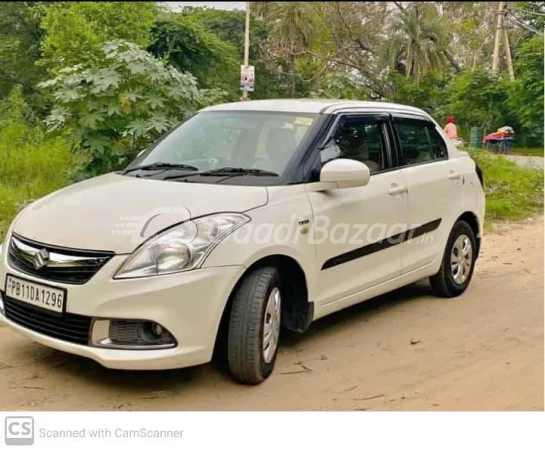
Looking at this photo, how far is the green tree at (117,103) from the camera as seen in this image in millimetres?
6578

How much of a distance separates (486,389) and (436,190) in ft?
5.91

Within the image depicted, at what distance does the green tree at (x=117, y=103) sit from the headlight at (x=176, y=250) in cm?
354

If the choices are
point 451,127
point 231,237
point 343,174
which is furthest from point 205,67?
point 231,237

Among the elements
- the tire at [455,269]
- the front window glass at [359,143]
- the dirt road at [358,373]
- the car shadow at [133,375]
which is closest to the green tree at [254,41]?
the tire at [455,269]

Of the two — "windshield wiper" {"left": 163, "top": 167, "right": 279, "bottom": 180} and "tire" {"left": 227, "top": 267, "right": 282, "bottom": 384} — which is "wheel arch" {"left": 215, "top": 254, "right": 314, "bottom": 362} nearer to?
"tire" {"left": 227, "top": 267, "right": 282, "bottom": 384}

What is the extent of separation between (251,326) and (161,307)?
1.61 ft

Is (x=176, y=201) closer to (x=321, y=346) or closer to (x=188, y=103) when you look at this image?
(x=321, y=346)

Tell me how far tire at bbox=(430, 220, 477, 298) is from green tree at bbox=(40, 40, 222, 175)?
3.10 m

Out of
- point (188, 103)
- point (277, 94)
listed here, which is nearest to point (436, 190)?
point (188, 103)

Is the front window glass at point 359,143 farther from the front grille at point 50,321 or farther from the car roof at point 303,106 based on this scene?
the front grille at point 50,321

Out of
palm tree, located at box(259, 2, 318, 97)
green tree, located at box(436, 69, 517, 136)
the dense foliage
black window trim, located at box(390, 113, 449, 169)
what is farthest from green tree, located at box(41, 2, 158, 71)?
green tree, located at box(436, 69, 517, 136)

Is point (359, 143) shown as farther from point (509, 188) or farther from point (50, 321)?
point (509, 188)

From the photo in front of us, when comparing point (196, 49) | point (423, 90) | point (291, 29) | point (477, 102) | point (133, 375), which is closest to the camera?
point (133, 375)

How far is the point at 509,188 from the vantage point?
10836 millimetres
